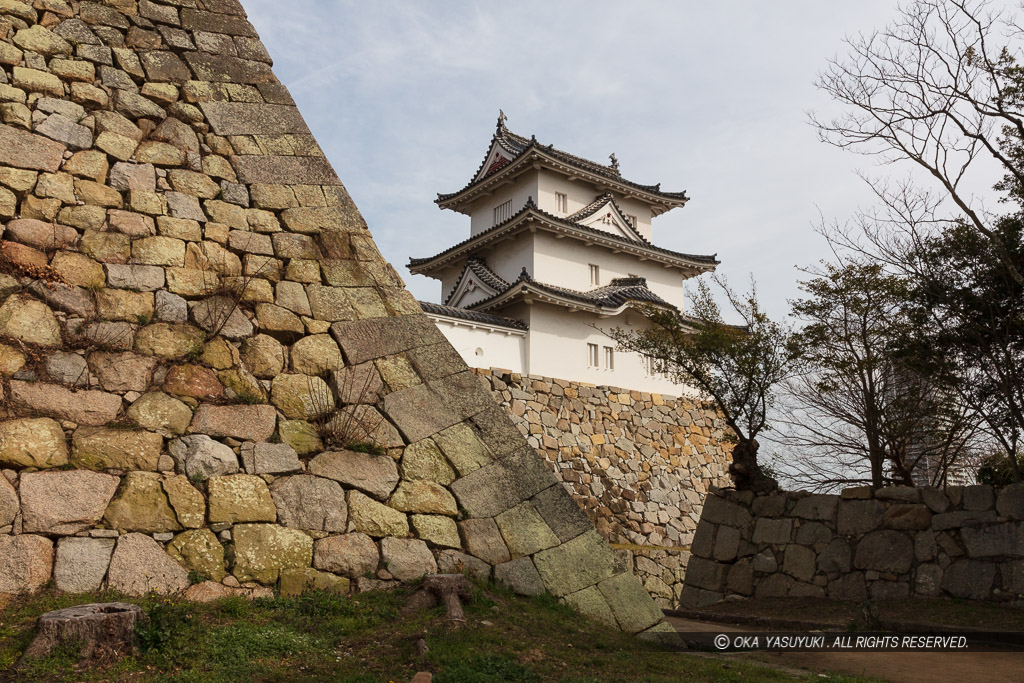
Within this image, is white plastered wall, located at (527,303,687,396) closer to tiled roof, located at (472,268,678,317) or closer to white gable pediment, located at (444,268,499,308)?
tiled roof, located at (472,268,678,317)

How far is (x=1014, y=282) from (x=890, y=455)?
2851 millimetres

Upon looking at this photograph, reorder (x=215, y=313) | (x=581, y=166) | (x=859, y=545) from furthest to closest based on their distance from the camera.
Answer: (x=581, y=166), (x=859, y=545), (x=215, y=313)

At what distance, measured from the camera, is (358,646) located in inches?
175

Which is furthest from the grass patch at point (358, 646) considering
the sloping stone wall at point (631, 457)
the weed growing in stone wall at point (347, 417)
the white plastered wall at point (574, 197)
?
the white plastered wall at point (574, 197)

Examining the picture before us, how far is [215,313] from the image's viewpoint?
19.2 ft

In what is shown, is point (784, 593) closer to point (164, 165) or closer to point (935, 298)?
point (935, 298)

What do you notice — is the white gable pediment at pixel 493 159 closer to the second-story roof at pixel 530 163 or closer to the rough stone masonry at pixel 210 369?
the second-story roof at pixel 530 163

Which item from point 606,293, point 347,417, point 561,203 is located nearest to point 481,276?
point 606,293

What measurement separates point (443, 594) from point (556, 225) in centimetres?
1729

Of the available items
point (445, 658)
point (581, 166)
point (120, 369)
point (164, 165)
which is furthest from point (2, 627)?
point (581, 166)

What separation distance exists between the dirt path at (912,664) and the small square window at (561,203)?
18.4 metres

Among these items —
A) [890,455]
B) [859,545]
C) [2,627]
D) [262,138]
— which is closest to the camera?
[2,627]

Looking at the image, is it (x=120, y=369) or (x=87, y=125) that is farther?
(x=87, y=125)

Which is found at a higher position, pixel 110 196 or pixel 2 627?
pixel 110 196
